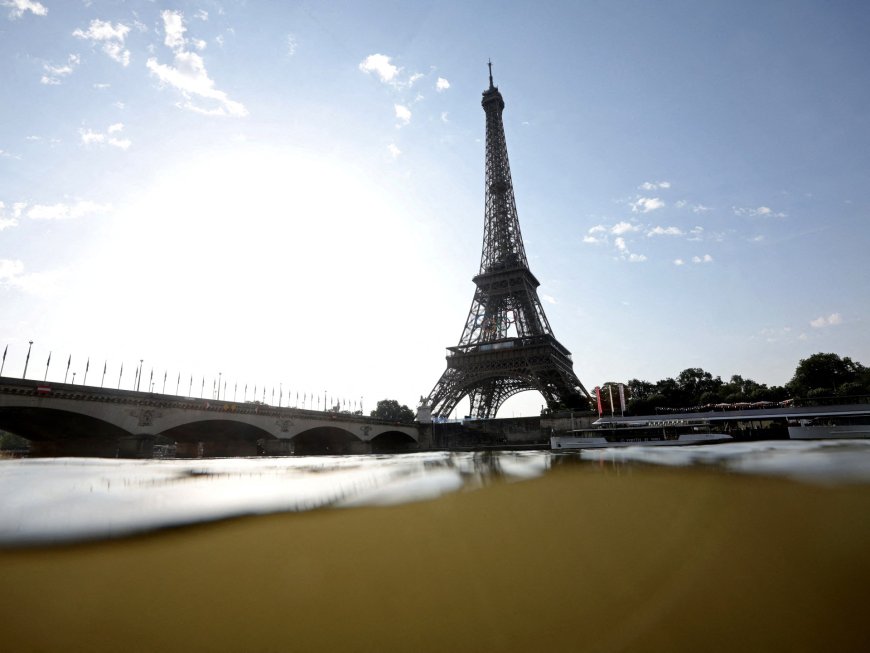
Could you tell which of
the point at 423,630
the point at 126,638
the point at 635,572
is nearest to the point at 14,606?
the point at 126,638

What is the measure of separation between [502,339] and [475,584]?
247ft

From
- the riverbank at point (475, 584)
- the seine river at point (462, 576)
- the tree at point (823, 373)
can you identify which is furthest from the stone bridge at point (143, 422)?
the tree at point (823, 373)

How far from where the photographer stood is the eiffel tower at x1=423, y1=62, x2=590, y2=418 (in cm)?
7406

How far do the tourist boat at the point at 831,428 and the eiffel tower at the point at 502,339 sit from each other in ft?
105

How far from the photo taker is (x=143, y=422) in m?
40.3

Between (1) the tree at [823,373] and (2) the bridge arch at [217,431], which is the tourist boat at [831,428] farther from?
(2) the bridge arch at [217,431]

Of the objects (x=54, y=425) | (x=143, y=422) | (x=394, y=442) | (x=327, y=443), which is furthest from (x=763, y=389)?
(x=54, y=425)

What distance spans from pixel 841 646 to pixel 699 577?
50.7 inches

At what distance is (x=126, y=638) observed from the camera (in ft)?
10.9

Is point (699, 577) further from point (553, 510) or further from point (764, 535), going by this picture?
point (553, 510)

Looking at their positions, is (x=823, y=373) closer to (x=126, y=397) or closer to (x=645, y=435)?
(x=645, y=435)

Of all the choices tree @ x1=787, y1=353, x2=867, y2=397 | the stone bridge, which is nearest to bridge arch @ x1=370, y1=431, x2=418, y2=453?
the stone bridge

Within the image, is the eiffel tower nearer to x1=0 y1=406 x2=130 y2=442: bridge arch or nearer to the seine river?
x1=0 y1=406 x2=130 y2=442: bridge arch

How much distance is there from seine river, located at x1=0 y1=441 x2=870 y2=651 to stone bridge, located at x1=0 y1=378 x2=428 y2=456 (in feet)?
111
